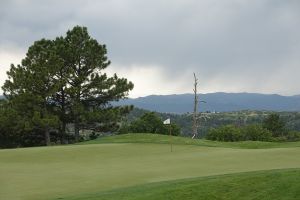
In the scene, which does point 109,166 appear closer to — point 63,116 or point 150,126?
point 63,116

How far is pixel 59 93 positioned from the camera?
157 ft

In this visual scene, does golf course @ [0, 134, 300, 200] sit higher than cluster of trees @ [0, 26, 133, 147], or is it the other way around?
cluster of trees @ [0, 26, 133, 147]

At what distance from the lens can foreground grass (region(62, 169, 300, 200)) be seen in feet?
35.1

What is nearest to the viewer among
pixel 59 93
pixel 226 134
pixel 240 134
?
pixel 59 93

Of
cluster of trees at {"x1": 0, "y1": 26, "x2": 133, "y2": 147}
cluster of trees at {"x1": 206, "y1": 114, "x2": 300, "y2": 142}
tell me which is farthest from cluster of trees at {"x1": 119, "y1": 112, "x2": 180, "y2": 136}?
cluster of trees at {"x1": 0, "y1": 26, "x2": 133, "y2": 147}

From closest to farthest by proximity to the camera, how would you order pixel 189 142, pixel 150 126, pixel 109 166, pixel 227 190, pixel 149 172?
1. pixel 227 190
2. pixel 149 172
3. pixel 109 166
4. pixel 189 142
5. pixel 150 126

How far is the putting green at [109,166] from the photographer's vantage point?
13891mm

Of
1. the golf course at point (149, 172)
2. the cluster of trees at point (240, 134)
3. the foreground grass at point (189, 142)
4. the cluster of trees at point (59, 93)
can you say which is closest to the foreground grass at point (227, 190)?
the golf course at point (149, 172)

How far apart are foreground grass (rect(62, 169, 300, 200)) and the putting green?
170cm

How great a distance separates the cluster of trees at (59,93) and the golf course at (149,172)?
18370 millimetres

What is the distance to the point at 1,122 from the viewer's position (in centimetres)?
4503

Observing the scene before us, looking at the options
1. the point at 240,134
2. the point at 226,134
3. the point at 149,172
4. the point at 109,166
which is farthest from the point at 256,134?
the point at 149,172

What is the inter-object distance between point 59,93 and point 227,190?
125 feet

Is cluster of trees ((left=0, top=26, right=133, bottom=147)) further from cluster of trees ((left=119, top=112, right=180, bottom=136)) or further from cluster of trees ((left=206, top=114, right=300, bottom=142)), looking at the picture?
cluster of trees ((left=206, top=114, right=300, bottom=142))
